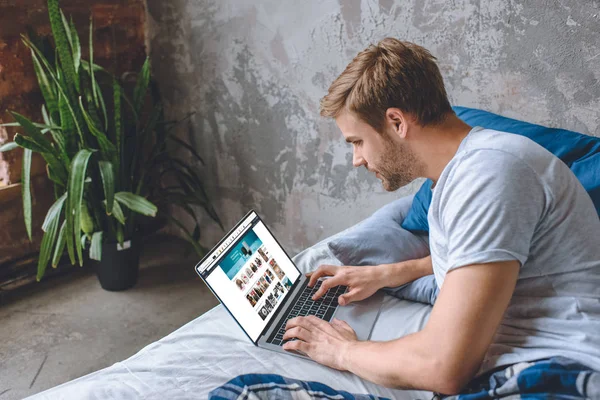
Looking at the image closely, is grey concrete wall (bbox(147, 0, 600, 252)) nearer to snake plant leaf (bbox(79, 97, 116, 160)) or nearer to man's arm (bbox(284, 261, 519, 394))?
snake plant leaf (bbox(79, 97, 116, 160))

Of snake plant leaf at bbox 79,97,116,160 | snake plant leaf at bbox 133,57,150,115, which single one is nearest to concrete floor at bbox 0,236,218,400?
snake plant leaf at bbox 79,97,116,160

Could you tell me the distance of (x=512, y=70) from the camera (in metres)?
1.86

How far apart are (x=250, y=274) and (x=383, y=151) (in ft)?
1.51

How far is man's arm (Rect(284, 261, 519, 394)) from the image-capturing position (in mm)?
937

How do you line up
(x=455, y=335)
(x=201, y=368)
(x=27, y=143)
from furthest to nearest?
(x=27, y=143) < (x=201, y=368) < (x=455, y=335)

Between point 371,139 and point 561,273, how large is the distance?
48cm

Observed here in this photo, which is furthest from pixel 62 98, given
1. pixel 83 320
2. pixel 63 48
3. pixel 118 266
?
pixel 83 320

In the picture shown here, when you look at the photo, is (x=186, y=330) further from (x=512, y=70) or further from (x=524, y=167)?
(x=512, y=70)

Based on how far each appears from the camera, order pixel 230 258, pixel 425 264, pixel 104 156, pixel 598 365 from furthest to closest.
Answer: pixel 104 156, pixel 425 264, pixel 230 258, pixel 598 365

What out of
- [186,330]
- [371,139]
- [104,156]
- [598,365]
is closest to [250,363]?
[186,330]

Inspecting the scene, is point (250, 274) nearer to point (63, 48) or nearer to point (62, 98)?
point (62, 98)

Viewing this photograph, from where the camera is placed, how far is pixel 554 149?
58.9 inches

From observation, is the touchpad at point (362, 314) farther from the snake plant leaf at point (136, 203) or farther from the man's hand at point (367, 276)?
the snake plant leaf at point (136, 203)

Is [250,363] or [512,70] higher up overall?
[512,70]
